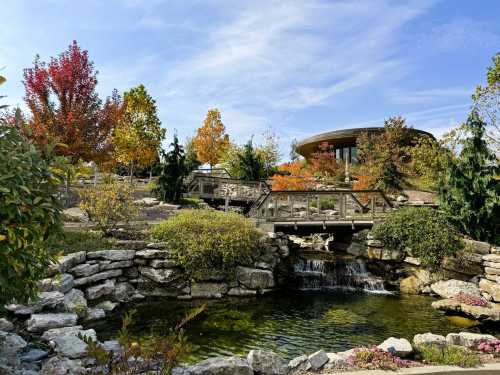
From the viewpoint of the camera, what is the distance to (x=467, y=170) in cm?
1308

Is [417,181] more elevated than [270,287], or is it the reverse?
[417,181]

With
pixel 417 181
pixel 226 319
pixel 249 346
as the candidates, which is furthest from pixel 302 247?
pixel 417 181

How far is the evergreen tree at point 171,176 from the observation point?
20.3 m

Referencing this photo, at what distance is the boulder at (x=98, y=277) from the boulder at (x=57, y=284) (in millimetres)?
361

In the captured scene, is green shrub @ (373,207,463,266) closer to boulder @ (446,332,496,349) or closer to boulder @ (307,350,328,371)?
boulder @ (446,332,496,349)

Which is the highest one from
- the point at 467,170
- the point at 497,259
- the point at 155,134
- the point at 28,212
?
the point at 155,134

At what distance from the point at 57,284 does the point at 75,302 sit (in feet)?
2.10

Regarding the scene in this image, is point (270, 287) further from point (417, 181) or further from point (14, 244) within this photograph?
point (417, 181)

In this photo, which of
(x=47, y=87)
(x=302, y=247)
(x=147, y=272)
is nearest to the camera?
(x=147, y=272)

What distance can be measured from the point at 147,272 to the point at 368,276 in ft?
24.8

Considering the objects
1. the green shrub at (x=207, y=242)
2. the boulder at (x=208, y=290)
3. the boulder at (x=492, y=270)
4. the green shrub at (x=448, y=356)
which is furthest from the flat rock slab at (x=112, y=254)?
the boulder at (x=492, y=270)

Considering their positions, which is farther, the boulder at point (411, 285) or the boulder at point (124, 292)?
the boulder at point (411, 285)

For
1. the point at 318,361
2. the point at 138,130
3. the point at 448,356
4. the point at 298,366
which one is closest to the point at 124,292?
the point at 298,366

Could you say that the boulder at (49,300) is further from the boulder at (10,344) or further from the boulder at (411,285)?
the boulder at (411,285)
